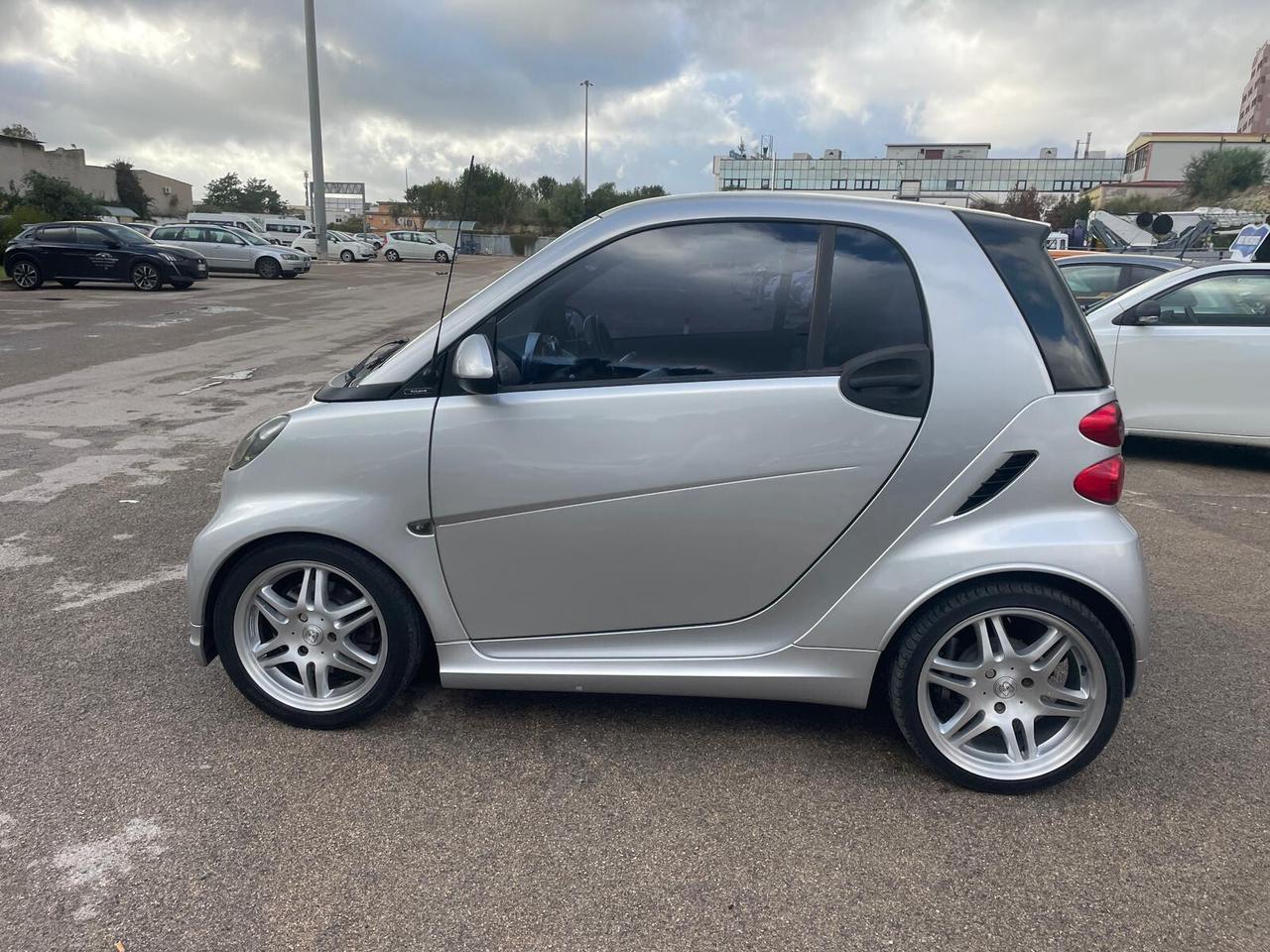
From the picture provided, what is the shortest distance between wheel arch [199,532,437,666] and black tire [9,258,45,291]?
2216cm

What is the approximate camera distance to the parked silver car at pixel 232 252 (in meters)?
27.8

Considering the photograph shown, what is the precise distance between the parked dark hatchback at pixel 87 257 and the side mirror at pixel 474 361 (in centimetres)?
2190

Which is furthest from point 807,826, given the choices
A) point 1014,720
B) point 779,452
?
point 779,452

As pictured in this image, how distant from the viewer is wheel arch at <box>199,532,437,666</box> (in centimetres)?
301

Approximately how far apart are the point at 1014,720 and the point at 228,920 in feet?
7.58

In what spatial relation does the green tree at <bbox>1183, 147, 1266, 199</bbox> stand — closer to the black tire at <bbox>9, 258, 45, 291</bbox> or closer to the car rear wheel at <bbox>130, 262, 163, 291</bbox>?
the car rear wheel at <bbox>130, 262, 163, 291</bbox>

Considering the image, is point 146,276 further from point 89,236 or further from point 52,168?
point 52,168

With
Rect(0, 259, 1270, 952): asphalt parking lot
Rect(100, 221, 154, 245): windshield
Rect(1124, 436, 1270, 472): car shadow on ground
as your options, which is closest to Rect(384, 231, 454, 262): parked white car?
Rect(100, 221, 154, 245): windshield

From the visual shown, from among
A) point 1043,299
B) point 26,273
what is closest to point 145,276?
point 26,273

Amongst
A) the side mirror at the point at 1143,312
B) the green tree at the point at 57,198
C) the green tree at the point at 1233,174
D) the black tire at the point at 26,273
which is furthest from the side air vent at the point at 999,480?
the green tree at the point at 1233,174

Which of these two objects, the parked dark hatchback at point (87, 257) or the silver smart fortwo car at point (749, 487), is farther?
the parked dark hatchback at point (87, 257)

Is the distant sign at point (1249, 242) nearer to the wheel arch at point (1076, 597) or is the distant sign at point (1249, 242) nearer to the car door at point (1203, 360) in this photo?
the car door at point (1203, 360)

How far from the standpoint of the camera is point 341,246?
4509 centimetres

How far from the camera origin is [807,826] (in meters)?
2.71
